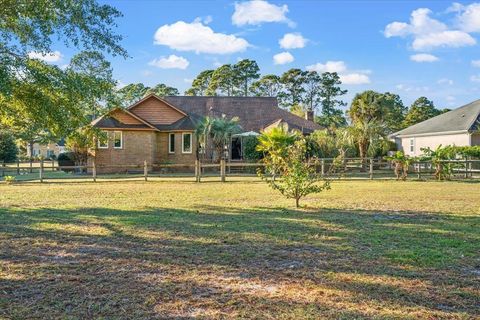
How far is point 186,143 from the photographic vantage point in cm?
3269

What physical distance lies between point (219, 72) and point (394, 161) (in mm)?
51779

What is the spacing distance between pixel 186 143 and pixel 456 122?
2113 cm

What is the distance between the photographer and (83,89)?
29.4 ft

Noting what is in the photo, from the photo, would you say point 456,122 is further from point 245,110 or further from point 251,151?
point 245,110

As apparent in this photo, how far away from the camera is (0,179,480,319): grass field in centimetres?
438

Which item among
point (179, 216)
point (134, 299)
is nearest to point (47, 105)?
point (179, 216)

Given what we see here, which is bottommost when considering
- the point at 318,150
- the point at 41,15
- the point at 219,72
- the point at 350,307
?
the point at 350,307

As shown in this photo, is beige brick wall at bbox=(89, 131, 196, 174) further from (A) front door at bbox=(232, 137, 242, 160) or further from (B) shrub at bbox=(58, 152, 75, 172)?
(A) front door at bbox=(232, 137, 242, 160)

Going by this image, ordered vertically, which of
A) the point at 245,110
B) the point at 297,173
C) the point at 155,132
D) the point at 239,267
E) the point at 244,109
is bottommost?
the point at 239,267

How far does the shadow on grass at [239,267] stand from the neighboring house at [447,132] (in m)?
23.5

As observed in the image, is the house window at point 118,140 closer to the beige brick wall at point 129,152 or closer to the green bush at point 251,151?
the beige brick wall at point 129,152

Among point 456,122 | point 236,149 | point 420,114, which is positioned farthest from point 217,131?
point 420,114

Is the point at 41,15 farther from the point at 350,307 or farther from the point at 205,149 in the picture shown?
the point at 205,149

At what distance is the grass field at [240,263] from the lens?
14.4ft
